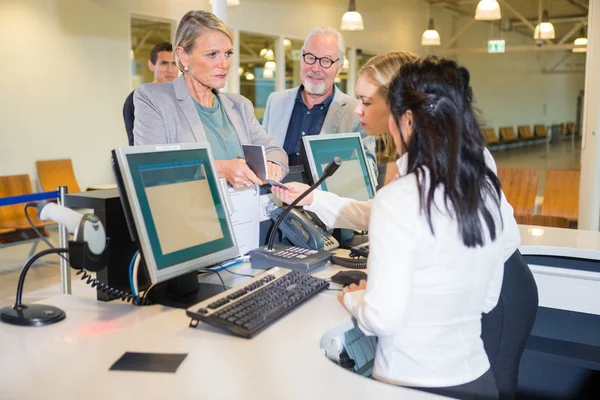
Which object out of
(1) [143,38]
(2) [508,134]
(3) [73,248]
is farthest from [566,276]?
(2) [508,134]

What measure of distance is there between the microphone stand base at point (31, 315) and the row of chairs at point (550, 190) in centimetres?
446

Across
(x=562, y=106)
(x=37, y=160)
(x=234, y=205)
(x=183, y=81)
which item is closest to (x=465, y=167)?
(x=234, y=205)

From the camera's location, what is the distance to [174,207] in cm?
162

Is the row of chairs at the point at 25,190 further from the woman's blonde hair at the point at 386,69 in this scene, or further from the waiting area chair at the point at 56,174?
the woman's blonde hair at the point at 386,69

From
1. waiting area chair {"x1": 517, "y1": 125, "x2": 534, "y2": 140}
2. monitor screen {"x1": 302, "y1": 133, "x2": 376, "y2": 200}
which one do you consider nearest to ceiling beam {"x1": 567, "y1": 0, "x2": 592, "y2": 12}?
waiting area chair {"x1": 517, "y1": 125, "x2": 534, "y2": 140}

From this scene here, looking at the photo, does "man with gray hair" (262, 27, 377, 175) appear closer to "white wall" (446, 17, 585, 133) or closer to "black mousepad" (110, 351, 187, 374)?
"black mousepad" (110, 351, 187, 374)

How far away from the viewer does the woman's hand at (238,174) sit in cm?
206

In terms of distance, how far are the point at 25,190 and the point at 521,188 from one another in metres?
4.53

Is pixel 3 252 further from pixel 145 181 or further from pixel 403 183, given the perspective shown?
pixel 403 183

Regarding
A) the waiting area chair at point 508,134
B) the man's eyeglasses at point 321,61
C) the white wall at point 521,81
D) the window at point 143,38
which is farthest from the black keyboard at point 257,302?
the waiting area chair at point 508,134

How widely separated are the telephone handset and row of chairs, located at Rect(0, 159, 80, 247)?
312 centimetres

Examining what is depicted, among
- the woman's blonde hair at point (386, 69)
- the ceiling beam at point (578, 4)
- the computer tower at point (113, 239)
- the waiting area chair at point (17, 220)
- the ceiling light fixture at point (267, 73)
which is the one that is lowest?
the waiting area chair at point (17, 220)

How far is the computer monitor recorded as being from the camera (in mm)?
1508

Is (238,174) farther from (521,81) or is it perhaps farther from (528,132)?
(528,132)
